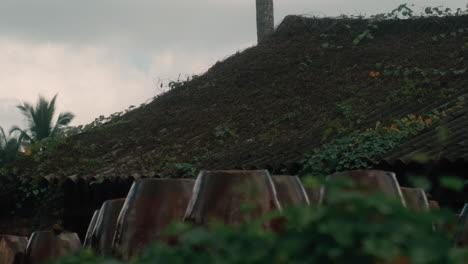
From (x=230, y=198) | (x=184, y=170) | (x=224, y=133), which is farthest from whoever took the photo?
(x=224, y=133)

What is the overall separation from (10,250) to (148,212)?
491 millimetres

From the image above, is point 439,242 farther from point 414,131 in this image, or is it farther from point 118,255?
point 414,131

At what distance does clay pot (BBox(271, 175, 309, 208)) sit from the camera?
5.96 feet

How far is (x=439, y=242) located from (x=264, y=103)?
9.50 meters

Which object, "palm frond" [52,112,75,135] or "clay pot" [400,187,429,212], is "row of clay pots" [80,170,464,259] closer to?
"clay pot" [400,187,429,212]

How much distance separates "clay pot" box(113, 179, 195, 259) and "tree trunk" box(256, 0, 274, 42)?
44.6 ft

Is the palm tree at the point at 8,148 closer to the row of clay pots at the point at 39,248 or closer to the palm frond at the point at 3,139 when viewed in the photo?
the palm frond at the point at 3,139

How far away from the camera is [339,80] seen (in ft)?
34.4

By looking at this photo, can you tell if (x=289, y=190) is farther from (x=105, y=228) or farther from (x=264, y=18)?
(x=264, y=18)

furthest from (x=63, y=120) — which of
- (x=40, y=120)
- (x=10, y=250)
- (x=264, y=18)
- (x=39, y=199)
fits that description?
(x=10, y=250)

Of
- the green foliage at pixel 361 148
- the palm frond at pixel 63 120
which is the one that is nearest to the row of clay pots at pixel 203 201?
the green foliage at pixel 361 148

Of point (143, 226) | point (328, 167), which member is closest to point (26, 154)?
point (328, 167)

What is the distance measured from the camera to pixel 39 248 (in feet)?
7.00

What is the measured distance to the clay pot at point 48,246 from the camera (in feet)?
6.93
